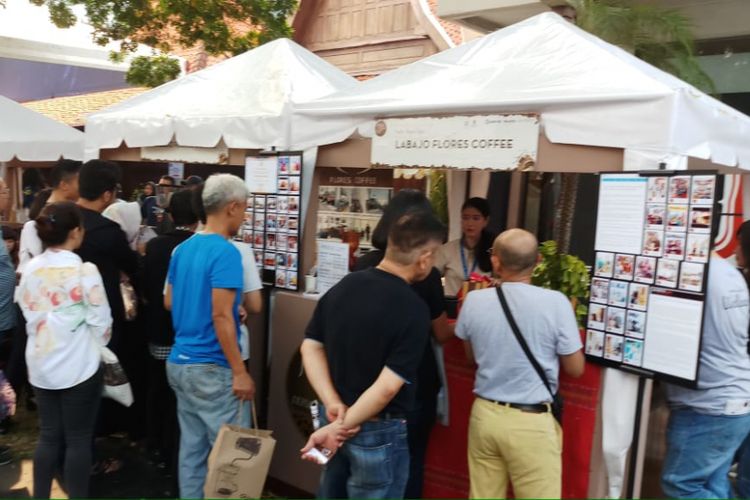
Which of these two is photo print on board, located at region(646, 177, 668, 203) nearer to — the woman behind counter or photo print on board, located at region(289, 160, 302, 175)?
the woman behind counter

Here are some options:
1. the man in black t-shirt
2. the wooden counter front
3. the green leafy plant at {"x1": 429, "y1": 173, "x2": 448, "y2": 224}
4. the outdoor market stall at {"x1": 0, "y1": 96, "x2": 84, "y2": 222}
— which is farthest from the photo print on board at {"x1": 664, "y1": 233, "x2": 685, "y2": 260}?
the outdoor market stall at {"x1": 0, "y1": 96, "x2": 84, "y2": 222}

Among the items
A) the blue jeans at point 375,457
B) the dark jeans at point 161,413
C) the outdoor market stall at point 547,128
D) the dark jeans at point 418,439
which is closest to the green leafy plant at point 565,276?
the outdoor market stall at point 547,128

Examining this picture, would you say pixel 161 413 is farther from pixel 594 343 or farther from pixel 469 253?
pixel 594 343

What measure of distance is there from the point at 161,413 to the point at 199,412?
1311 mm

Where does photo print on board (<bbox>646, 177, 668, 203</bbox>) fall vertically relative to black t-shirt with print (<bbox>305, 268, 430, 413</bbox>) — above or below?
above

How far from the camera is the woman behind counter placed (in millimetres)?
4496

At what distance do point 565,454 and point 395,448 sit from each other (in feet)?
3.33

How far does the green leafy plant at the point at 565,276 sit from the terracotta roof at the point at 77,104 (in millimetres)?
13409

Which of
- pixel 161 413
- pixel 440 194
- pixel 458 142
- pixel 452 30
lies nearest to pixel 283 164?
pixel 458 142

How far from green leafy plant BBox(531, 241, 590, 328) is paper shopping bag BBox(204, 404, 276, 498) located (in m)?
1.54

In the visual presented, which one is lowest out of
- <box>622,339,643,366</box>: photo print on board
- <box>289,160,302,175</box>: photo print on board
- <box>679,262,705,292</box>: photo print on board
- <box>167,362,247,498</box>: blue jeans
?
<box>167,362,247,498</box>: blue jeans

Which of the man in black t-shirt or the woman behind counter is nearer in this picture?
the man in black t-shirt

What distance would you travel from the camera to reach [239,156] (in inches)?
174

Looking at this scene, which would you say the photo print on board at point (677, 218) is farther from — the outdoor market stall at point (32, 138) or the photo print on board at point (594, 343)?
the outdoor market stall at point (32, 138)
